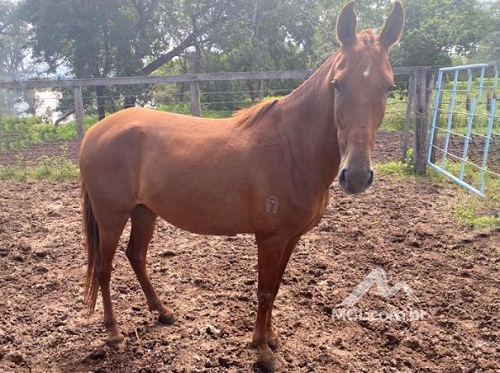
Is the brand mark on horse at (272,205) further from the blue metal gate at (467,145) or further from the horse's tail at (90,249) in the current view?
the blue metal gate at (467,145)

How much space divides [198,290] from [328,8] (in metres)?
20.4

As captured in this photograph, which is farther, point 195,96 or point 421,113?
point 195,96

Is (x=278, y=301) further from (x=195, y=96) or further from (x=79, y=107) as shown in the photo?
(x=79, y=107)

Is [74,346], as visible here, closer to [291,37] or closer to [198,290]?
[198,290]

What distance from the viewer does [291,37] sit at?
18.5 meters

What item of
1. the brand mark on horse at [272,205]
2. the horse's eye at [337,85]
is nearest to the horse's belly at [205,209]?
the brand mark on horse at [272,205]

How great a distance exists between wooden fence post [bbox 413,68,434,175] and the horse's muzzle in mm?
5672

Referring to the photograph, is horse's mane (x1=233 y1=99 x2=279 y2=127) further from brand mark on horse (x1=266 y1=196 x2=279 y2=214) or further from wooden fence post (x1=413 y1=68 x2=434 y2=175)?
wooden fence post (x1=413 y1=68 x2=434 y2=175)

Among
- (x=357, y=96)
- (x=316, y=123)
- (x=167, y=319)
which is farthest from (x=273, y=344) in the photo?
(x=357, y=96)

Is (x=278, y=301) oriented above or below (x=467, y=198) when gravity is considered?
below

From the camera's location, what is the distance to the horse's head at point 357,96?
2006 millimetres

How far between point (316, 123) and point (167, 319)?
1.88 m

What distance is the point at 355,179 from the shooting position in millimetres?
1994

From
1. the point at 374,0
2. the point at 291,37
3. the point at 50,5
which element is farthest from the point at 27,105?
the point at 374,0
